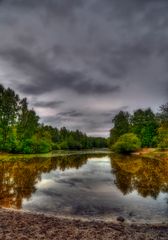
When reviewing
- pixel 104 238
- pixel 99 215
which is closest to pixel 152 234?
pixel 104 238

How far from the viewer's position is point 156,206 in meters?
18.4

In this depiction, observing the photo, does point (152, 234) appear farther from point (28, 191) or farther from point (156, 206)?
point (28, 191)

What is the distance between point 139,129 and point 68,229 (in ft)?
359

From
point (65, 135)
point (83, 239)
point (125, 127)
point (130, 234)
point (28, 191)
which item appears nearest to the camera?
point (83, 239)

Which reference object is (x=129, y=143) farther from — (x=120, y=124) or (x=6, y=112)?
(x=6, y=112)

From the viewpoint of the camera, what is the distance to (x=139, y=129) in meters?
119

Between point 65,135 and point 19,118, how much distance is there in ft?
365

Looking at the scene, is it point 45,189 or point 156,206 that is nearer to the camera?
point 156,206

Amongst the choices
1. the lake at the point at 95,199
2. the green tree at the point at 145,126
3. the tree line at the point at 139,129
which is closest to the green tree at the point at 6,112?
the tree line at the point at 139,129

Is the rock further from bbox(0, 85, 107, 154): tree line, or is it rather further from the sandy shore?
bbox(0, 85, 107, 154): tree line

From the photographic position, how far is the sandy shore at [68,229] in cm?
→ 1102

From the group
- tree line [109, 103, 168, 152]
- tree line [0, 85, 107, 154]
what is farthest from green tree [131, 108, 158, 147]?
tree line [0, 85, 107, 154]

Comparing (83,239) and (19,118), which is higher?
(19,118)

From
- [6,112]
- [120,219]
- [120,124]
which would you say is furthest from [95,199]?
[120,124]
